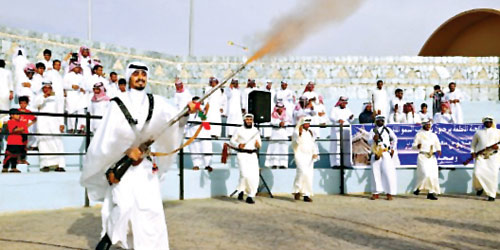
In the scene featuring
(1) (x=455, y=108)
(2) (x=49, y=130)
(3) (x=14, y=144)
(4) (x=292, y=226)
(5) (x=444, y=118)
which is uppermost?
(1) (x=455, y=108)

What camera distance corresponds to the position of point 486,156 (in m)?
11.2

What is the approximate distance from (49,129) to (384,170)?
7131mm

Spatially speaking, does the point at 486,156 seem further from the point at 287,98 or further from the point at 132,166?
the point at 132,166

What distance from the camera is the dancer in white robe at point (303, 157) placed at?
10617mm

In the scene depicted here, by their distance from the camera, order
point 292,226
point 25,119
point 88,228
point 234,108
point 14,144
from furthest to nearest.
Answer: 1. point 234,108
2. point 25,119
3. point 14,144
4. point 292,226
5. point 88,228

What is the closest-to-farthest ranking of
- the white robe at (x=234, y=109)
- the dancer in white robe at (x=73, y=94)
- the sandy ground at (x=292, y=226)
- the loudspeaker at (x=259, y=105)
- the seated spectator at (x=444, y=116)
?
1. the sandy ground at (x=292, y=226)
2. the loudspeaker at (x=259, y=105)
3. the dancer in white robe at (x=73, y=94)
4. the seated spectator at (x=444, y=116)
5. the white robe at (x=234, y=109)

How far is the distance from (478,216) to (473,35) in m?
21.5

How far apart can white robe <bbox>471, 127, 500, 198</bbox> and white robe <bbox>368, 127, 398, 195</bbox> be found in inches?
73.6

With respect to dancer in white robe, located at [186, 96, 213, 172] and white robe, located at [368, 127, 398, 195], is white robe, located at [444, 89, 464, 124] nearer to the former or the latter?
white robe, located at [368, 127, 398, 195]

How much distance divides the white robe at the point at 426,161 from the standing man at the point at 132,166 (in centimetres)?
821

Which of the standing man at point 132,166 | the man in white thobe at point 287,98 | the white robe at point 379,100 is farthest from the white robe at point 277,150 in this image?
the standing man at point 132,166

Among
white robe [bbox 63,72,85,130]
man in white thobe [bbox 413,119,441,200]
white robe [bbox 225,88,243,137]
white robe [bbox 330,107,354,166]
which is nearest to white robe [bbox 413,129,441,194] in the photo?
man in white thobe [bbox 413,119,441,200]

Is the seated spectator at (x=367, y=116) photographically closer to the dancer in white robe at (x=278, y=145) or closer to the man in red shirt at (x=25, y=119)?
the dancer in white robe at (x=278, y=145)

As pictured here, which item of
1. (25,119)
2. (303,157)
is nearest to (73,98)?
(25,119)
